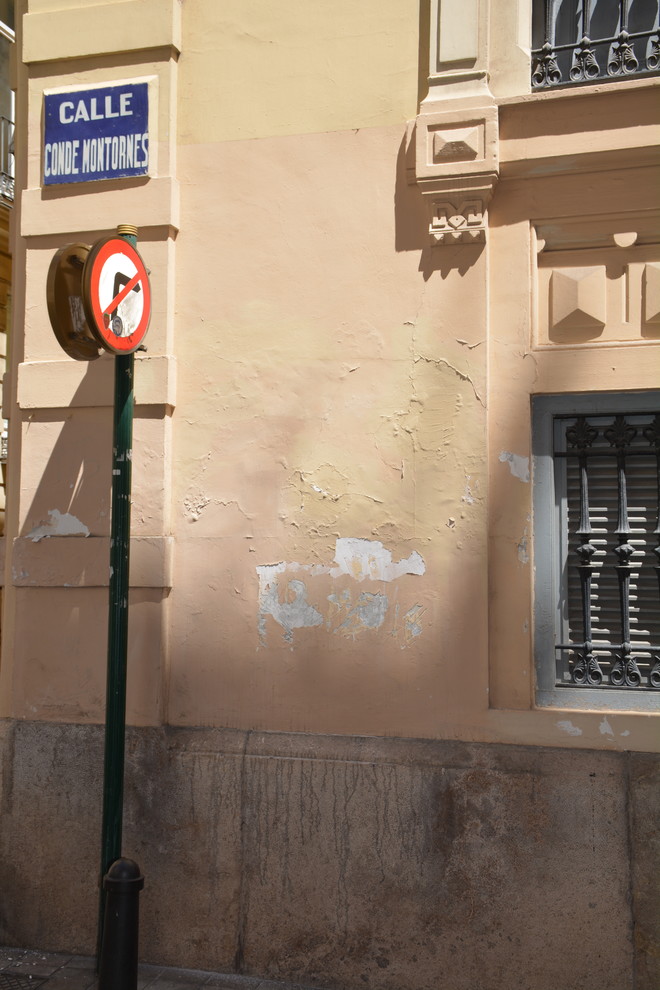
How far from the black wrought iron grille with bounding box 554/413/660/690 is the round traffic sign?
205 cm

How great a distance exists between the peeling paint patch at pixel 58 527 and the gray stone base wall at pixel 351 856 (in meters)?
0.99

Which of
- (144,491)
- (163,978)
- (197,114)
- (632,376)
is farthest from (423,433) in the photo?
(163,978)

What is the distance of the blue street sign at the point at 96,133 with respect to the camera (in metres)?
4.84

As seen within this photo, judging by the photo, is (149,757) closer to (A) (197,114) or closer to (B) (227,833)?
(B) (227,833)

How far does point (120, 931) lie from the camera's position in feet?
11.9

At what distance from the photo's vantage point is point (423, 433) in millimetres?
4484

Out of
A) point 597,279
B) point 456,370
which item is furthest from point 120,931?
point 597,279

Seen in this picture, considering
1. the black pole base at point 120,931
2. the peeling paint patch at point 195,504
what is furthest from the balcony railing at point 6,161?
the black pole base at point 120,931

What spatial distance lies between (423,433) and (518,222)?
1.12m

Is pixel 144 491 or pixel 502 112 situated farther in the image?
pixel 144 491

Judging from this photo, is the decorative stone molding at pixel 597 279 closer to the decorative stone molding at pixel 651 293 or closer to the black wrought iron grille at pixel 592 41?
the decorative stone molding at pixel 651 293

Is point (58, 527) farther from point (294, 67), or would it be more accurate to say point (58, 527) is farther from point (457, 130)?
point (457, 130)

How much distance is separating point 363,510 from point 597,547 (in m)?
1.13

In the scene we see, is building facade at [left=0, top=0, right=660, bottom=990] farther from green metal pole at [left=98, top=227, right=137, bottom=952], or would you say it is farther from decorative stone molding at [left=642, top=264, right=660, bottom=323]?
green metal pole at [left=98, top=227, right=137, bottom=952]
